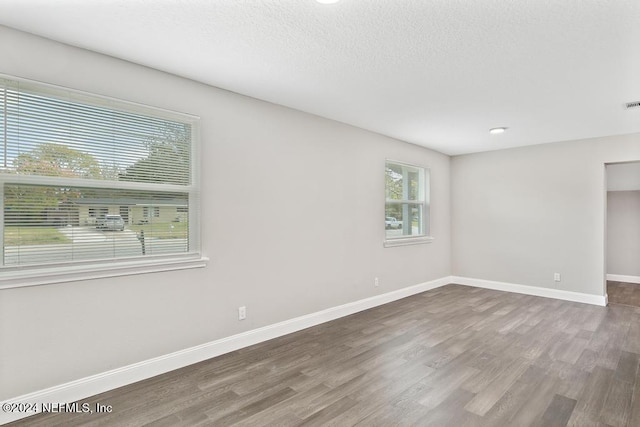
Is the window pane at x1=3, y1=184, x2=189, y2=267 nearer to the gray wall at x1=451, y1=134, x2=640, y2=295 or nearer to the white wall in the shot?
the white wall

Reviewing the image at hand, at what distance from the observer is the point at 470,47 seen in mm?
2330

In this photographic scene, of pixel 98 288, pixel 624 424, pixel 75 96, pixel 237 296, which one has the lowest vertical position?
pixel 624 424

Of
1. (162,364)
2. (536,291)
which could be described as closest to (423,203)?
(536,291)

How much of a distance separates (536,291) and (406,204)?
2.52 m

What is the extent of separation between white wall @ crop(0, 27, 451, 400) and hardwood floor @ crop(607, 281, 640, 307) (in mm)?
3338

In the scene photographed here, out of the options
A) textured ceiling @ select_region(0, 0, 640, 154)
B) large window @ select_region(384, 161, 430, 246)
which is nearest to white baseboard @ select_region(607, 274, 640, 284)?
large window @ select_region(384, 161, 430, 246)

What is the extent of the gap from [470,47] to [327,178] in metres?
2.11

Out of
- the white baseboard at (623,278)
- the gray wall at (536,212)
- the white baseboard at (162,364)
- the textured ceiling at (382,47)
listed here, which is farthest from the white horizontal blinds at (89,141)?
the white baseboard at (623,278)

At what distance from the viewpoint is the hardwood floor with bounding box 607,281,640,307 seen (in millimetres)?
5031

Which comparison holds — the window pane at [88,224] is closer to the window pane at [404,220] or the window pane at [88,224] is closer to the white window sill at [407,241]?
the white window sill at [407,241]

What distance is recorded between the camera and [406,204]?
18.0 feet

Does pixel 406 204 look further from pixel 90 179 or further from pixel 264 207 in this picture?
pixel 90 179

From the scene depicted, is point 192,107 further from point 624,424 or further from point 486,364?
point 624,424

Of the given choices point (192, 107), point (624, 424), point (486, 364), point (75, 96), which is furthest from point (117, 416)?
point (624, 424)
